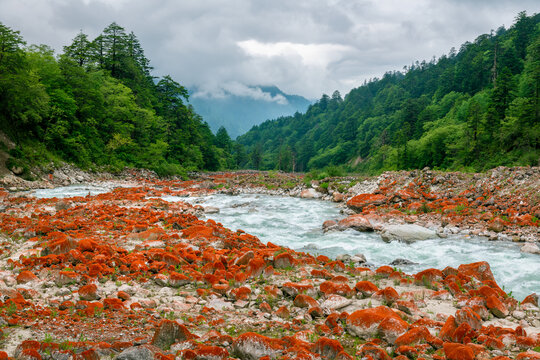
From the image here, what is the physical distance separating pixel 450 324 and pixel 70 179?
30.9 metres

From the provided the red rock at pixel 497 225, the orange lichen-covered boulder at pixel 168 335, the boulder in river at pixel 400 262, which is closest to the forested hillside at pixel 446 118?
the red rock at pixel 497 225

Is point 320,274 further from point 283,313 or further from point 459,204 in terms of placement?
point 459,204

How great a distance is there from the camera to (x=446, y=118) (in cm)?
5975

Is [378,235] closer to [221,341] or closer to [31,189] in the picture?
[221,341]

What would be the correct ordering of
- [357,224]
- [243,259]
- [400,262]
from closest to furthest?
[243,259] → [400,262] → [357,224]

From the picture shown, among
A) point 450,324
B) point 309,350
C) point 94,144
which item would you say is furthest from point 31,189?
point 450,324

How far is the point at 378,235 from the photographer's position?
48.6 feet

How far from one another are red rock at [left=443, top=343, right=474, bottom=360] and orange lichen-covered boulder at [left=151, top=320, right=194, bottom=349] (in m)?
3.80

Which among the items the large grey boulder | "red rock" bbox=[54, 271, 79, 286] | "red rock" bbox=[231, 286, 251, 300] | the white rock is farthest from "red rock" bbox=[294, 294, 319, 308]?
the white rock

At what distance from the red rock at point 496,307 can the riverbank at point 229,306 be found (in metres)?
0.02

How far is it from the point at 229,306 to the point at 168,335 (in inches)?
69.6

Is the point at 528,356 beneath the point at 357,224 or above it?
beneath

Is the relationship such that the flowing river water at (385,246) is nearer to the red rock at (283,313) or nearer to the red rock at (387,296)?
the red rock at (387,296)

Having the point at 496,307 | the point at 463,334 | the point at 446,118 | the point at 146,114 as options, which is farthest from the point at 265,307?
the point at 446,118
